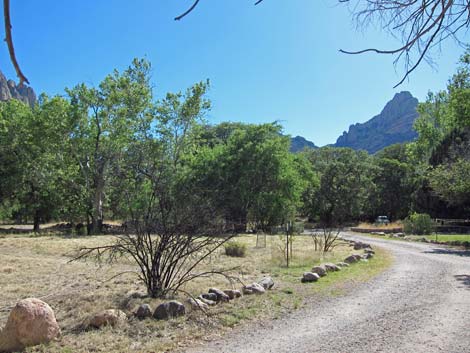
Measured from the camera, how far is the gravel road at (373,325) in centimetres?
404

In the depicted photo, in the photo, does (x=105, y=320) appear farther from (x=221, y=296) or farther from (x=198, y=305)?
(x=221, y=296)

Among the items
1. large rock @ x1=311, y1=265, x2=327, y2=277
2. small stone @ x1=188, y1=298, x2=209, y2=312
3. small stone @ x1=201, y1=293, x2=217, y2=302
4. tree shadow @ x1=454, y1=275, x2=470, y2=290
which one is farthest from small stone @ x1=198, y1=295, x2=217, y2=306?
tree shadow @ x1=454, y1=275, x2=470, y2=290

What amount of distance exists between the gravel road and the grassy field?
40 cm

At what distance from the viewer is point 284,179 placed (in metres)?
26.4

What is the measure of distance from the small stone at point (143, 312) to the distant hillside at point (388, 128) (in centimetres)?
13266

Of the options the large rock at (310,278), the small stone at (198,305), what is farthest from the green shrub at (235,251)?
the small stone at (198,305)

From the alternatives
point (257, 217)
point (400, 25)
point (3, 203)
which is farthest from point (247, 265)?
point (3, 203)

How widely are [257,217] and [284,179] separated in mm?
3447

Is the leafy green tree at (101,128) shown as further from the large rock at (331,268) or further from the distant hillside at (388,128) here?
the distant hillside at (388,128)

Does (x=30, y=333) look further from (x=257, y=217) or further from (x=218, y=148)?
(x=218, y=148)

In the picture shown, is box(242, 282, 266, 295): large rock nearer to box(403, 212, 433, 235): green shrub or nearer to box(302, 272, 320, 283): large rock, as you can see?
box(302, 272, 320, 283): large rock

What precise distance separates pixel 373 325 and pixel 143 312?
3.05 metres

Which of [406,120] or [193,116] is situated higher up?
[406,120]

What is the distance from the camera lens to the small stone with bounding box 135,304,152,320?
5047 mm
